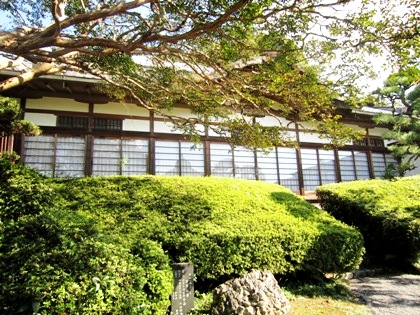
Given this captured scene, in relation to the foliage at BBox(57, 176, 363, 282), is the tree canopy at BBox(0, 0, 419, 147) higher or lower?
higher

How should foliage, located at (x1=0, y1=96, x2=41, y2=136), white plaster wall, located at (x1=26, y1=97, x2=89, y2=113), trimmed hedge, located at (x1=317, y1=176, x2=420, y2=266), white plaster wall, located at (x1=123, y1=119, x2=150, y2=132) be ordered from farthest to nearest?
1. white plaster wall, located at (x1=123, y1=119, x2=150, y2=132)
2. white plaster wall, located at (x1=26, y1=97, x2=89, y2=113)
3. foliage, located at (x1=0, y1=96, x2=41, y2=136)
4. trimmed hedge, located at (x1=317, y1=176, x2=420, y2=266)

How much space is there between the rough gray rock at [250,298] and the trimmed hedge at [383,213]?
3.99 meters

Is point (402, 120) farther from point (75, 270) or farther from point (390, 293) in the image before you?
point (75, 270)

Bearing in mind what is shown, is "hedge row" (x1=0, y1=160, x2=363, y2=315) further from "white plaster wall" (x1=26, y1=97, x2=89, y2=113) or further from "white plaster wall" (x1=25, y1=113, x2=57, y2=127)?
"white plaster wall" (x1=26, y1=97, x2=89, y2=113)

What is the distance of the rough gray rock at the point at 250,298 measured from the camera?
14.8 ft

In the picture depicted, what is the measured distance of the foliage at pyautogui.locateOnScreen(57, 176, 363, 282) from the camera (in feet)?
18.0

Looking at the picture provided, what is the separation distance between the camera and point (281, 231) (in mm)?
6172

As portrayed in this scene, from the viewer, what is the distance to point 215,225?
5926 millimetres

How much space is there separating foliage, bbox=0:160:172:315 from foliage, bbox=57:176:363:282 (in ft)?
2.86

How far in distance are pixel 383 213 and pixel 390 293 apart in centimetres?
249

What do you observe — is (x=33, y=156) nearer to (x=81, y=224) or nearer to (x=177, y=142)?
(x=177, y=142)

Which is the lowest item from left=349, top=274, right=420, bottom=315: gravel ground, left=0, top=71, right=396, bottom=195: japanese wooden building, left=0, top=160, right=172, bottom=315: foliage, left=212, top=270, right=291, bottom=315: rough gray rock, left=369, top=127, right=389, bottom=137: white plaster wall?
left=349, top=274, right=420, bottom=315: gravel ground

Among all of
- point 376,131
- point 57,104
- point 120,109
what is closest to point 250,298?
point 120,109

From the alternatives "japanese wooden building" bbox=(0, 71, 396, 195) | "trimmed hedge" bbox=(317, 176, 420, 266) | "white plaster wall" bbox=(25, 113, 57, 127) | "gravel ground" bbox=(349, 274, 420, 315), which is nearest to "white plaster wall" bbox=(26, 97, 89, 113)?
"japanese wooden building" bbox=(0, 71, 396, 195)
